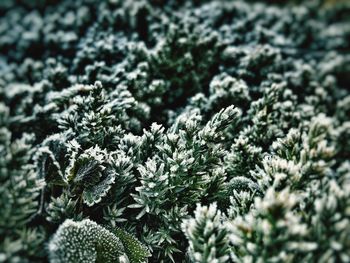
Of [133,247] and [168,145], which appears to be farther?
[168,145]

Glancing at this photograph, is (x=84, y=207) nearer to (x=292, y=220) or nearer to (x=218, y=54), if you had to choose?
(x=292, y=220)

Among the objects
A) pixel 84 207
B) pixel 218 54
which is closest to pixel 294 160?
pixel 84 207

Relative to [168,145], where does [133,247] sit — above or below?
below

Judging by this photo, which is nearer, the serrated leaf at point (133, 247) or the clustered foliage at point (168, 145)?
the clustered foliage at point (168, 145)

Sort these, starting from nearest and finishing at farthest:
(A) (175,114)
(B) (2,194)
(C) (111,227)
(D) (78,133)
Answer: (B) (2,194) < (C) (111,227) < (D) (78,133) < (A) (175,114)

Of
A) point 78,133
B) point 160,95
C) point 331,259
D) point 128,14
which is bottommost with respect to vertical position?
point 331,259

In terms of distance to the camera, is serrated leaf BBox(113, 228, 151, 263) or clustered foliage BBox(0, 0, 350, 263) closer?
clustered foliage BBox(0, 0, 350, 263)

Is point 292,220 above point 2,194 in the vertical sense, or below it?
below

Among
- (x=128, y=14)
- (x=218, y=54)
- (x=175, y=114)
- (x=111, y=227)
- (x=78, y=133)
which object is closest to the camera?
(x=111, y=227)
